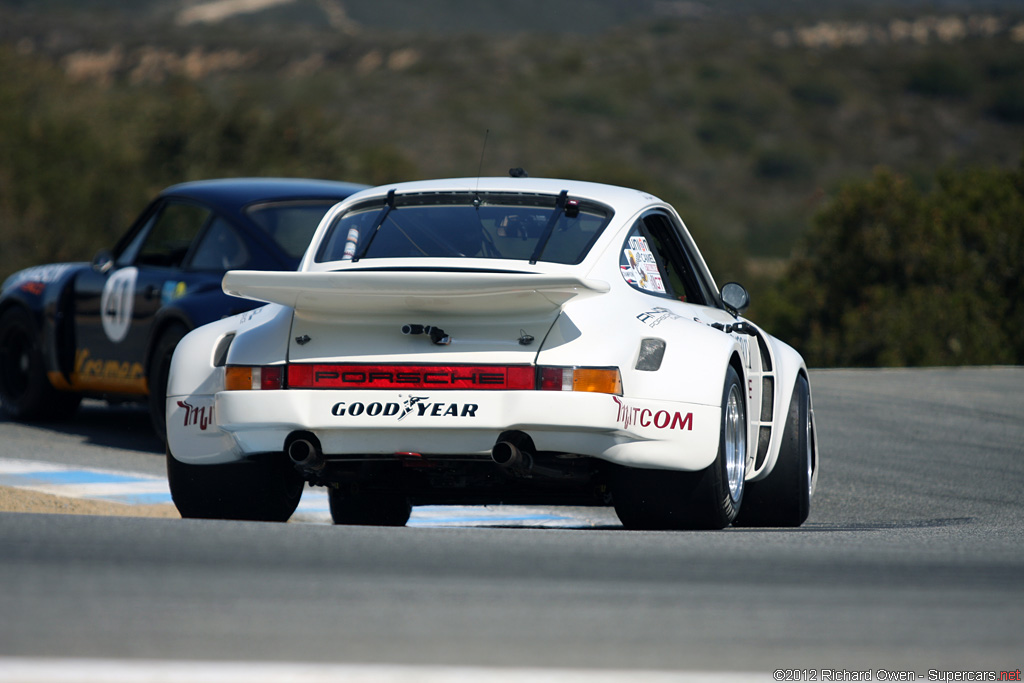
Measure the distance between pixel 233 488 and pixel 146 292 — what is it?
13.3 feet

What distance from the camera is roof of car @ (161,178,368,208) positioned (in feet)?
31.9

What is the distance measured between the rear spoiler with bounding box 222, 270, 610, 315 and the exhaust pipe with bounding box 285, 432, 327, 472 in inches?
19.6

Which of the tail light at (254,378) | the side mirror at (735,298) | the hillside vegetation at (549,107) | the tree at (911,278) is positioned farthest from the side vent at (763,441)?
the hillside vegetation at (549,107)

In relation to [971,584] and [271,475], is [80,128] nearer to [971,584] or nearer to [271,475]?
[271,475]

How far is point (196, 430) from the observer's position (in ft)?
19.8

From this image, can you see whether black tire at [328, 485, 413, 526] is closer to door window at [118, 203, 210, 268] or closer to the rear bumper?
the rear bumper

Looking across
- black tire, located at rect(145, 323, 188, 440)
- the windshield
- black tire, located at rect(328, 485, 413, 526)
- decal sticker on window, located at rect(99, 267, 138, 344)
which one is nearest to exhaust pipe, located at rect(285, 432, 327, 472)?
the windshield

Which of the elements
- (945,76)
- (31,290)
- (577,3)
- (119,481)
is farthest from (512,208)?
(577,3)

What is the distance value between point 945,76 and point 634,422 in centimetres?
7527

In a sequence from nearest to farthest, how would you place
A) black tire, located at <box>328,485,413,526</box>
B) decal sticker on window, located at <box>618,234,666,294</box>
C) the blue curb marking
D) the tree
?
decal sticker on window, located at <box>618,234,666,294</box> → black tire, located at <box>328,485,413,526</box> → the blue curb marking → the tree

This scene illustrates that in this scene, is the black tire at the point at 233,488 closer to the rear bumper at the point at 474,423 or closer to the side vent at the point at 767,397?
the rear bumper at the point at 474,423

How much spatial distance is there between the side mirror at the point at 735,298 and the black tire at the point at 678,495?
3.66 ft

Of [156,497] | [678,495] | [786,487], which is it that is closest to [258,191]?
[156,497]

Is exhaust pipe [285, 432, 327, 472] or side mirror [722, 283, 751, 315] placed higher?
side mirror [722, 283, 751, 315]
